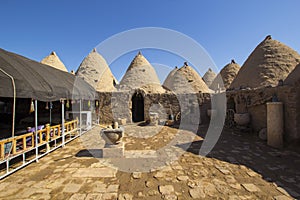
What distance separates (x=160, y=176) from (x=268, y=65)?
40.0 feet

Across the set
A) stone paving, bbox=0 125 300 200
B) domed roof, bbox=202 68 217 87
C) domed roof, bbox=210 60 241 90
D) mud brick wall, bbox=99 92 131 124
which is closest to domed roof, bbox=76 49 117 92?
mud brick wall, bbox=99 92 131 124

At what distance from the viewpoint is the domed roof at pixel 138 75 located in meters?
14.9

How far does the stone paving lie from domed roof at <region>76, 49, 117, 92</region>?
11091 mm

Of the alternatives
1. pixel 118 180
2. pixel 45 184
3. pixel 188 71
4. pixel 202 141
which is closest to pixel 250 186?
pixel 118 180

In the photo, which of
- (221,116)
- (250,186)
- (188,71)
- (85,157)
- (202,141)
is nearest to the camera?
(250,186)

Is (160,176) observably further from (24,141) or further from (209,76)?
(209,76)

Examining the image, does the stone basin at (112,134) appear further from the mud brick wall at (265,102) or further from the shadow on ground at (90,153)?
the mud brick wall at (265,102)

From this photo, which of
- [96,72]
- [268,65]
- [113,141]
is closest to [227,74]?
[268,65]

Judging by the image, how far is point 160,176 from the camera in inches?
142

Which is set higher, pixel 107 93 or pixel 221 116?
pixel 107 93

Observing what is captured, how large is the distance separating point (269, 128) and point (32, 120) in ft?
34.0

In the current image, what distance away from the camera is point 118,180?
343 centimetres

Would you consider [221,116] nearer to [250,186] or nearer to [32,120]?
[250,186]

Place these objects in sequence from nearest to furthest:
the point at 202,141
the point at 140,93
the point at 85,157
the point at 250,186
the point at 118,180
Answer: the point at 250,186
the point at 118,180
the point at 85,157
the point at 202,141
the point at 140,93
